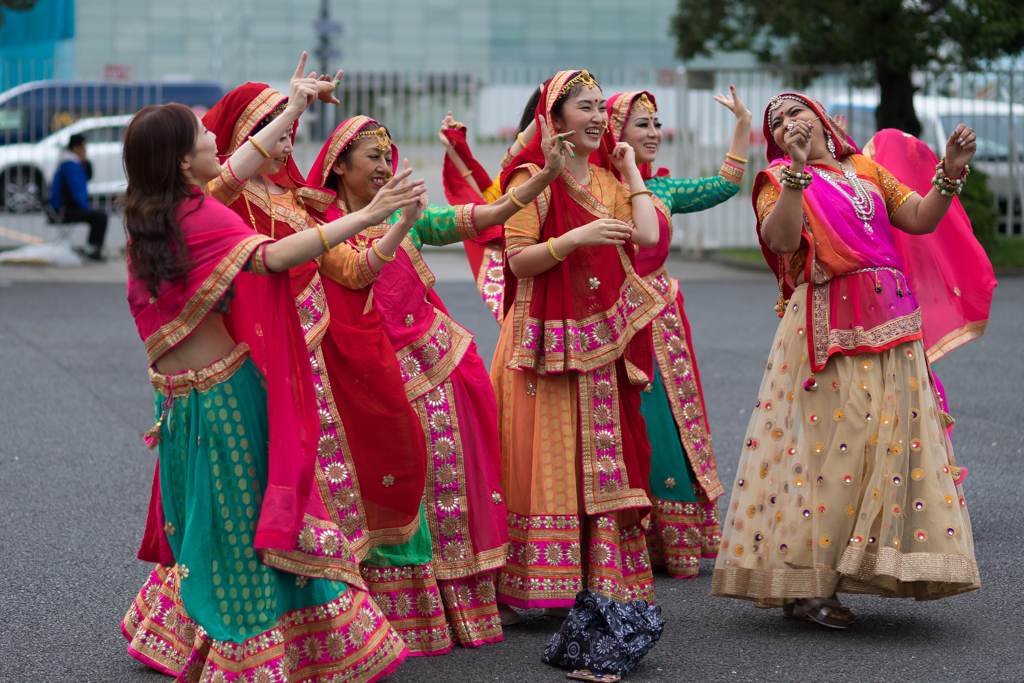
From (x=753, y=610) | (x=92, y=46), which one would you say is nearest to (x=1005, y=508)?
(x=753, y=610)

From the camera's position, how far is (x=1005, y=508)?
5129 mm

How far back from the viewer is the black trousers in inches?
568

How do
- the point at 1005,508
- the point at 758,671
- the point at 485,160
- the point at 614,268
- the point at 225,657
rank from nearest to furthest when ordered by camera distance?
the point at 225,657 → the point at 758,671 → the point at 614,268 → the point at 1005,508 → the point at 485,160

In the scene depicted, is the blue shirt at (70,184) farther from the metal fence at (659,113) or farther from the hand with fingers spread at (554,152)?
the hand with fingers spread at (554,152)

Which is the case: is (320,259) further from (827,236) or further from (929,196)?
(929,196)

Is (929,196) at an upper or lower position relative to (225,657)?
upper

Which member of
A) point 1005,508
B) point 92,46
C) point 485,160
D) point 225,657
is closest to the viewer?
point 225,657

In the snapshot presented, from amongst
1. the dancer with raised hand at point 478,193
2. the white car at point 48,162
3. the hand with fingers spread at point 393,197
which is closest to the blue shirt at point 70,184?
the white car at point 48,162

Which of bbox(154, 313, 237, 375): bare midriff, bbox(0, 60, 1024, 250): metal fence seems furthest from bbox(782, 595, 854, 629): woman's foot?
bbox(0, 60, 1024, 250): metal fence

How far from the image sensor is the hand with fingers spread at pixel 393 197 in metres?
2.95

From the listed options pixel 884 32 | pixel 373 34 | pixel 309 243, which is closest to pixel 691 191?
pixel 309 243

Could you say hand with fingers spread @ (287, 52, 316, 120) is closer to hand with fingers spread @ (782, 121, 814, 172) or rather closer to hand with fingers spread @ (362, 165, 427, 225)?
hand with fingers spread @ (362, 165, 427, 225)

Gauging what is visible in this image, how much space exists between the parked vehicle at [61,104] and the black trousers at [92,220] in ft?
8.24

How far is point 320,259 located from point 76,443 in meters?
3.39
